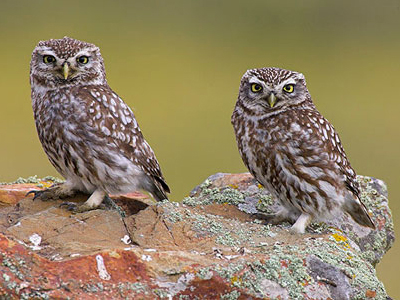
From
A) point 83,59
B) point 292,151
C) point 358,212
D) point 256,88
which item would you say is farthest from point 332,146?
point 83,59

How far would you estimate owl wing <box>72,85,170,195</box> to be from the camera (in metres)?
5.11

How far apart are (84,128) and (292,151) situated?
150 cm

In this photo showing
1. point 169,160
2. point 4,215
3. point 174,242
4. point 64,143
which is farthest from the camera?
point 169,160

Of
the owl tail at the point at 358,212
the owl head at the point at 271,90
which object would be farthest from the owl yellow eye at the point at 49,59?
the owl tail at the point at 358,212

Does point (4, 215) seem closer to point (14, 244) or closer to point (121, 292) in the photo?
point (14, 244)

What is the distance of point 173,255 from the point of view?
387 centimetres

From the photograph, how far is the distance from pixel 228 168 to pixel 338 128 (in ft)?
7.28

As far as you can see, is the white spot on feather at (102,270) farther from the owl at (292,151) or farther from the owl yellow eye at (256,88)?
the owl yellow eye at (256,88)

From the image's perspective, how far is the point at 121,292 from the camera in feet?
12.0

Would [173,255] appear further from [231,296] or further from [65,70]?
[65,70]

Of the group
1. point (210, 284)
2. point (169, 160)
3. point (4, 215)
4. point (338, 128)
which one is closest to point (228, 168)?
point (169, 160)

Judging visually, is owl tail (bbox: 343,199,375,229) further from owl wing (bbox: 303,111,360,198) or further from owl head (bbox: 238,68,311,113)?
owl head (bbox: 238,68,311,113)

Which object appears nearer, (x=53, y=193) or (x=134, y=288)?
(x=134, y=288)

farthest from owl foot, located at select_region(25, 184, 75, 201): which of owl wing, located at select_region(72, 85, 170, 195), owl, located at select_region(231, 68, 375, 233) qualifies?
owl, located at select_region(231, 68, 375, 233)
